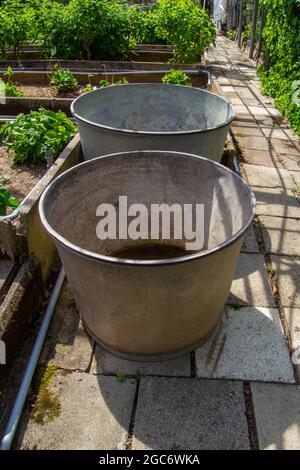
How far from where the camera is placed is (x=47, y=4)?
27.5 feet

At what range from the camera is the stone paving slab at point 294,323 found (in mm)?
2656

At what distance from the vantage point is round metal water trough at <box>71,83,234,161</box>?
9.93 feet

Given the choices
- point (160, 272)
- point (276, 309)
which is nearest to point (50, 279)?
point (160, 272)

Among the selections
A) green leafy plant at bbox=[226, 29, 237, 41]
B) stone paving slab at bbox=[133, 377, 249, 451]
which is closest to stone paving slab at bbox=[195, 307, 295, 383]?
stone paving slab at bbox=[133, 377, 249, 451]

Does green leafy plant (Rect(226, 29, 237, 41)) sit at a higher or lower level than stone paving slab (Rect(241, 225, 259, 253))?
higher

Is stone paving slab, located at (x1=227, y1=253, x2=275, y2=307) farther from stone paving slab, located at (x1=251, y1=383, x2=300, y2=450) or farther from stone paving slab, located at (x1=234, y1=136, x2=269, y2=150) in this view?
stone paving slab, located at (x1=234, y1=136, x2=269, y2=150)

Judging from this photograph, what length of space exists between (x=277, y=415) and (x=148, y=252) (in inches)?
63.7

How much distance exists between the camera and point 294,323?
9.18 ft

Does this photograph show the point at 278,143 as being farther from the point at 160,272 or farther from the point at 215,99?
the point at 160,272

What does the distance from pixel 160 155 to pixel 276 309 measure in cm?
148

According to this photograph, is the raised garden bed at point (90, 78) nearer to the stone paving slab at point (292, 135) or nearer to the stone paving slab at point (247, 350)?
the stone paving slab at point (292, 135)

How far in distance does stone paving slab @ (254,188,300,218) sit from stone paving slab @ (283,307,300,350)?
53.7 inches

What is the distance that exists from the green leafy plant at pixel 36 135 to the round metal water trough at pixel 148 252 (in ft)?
4.48

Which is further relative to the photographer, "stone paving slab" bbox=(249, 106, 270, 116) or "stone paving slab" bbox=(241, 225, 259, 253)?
"stone paving slab" bbox=(249, 106, 270, 116)
